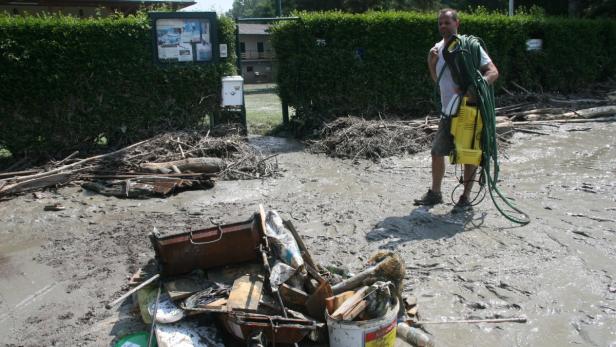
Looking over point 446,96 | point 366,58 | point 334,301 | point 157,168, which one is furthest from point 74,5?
point 334,301

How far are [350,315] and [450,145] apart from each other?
11.1 feet

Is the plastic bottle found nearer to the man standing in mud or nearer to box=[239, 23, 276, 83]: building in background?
the man standing in mud

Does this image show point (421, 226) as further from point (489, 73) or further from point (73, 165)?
point (73, 165)

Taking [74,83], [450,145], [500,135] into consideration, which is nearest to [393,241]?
[450,145]

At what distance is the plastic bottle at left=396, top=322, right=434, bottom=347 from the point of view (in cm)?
334

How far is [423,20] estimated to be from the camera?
35.6 ft

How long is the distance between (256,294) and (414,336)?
1.11m

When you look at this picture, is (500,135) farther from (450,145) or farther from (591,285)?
(591,285)

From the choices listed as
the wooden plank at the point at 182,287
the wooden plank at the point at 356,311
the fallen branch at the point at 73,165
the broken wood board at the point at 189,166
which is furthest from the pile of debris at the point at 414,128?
the wooden plank at the point at 356,311

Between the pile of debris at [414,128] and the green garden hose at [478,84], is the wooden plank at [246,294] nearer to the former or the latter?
the green garden hose at [478,84]

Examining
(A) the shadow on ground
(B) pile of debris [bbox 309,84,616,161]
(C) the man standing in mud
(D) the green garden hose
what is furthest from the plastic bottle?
(B) pile of debris [bbox 309,84,616,161]

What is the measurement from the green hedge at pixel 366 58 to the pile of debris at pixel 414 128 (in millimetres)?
886

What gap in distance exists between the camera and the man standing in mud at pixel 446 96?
5.59 m

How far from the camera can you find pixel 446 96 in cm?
580
